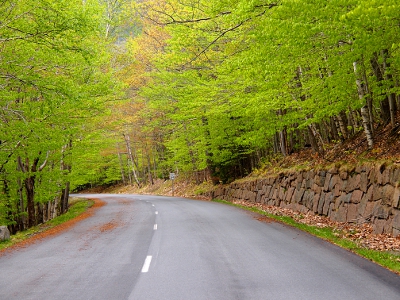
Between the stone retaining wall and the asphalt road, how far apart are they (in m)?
2.03

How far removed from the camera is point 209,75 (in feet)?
77.8

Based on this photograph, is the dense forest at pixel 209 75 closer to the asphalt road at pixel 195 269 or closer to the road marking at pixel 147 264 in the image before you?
the asphalt road at pixel 195 269

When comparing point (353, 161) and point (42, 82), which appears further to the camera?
point (353, 161)

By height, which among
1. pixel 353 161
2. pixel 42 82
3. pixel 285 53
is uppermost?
pixel 42 82

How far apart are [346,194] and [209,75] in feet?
44.9

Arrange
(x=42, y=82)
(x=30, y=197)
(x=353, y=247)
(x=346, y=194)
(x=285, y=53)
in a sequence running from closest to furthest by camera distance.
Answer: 1. (x=353, y=247)
2. (x=285, y=53)
3. (x=42, y=82)
4. (x=346, y=194)
5. (x=30, y=197)

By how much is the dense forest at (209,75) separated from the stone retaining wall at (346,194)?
1836 millimetres

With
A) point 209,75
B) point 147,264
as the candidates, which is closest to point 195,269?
point 147,264

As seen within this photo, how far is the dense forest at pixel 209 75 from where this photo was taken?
904cm

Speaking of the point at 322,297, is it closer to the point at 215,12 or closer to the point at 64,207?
the point at 215,12

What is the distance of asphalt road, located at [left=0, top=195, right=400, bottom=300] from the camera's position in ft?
18.8

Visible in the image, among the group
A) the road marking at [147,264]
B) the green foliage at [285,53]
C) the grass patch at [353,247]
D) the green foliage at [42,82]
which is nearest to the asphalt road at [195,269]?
the road marking at [147,264]

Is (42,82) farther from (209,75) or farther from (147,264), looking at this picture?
(209,75)

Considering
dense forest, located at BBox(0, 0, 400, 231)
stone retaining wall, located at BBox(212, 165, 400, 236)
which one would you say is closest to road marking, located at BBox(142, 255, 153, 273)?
dense forest, located at BBox(0, 0, 400, 231)
